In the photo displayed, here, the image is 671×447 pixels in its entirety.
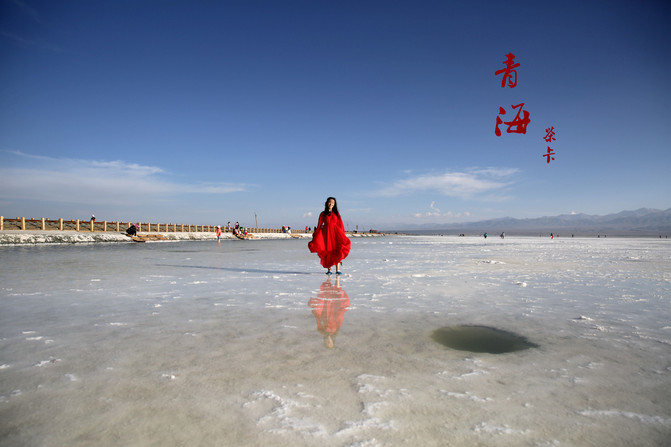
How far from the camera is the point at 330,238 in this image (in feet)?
29.2

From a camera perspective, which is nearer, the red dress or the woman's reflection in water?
the woman's reflection in water

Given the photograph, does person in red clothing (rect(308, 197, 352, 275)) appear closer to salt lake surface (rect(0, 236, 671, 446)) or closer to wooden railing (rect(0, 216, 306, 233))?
salt lake surface (rect(0, 236, 671, 446))

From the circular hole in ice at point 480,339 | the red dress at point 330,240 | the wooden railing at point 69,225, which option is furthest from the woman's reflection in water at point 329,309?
the wooden railing at point 69,225

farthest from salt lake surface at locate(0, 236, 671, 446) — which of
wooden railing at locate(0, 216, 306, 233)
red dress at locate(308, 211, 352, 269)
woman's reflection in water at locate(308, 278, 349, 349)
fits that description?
wooden railing at locate(0, 216, 306, 233)

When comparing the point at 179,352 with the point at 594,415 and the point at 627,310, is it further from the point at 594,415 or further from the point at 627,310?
the point at 627,310

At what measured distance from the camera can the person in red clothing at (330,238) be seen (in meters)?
8.80

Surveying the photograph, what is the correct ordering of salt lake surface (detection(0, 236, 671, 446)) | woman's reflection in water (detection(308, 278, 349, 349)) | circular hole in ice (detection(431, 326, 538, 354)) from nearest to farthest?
salt lake surface (detection(0, 236, 671, 446))
circular hole in ice (detection(431, 326, 538, 354))
woman's reflection in water (detection(308, 278, 349, 349))

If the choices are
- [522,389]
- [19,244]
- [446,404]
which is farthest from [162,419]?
[19,244]

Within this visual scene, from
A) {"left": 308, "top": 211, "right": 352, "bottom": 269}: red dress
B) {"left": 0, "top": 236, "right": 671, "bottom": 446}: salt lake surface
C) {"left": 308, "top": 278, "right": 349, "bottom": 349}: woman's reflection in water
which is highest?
{"left": 308, "top": 211, "right": 352, "bottom": 269}: red dress

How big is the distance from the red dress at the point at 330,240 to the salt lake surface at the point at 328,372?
130 inches

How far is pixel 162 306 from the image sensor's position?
5.07 metres

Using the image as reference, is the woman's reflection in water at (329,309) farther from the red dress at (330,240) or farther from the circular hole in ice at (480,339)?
the red dress at (330,240)

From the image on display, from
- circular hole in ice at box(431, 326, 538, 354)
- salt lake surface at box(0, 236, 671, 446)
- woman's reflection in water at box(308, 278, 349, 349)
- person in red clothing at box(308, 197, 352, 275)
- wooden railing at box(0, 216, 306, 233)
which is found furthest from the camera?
wooden railing at box(0, 216, 306, 233)

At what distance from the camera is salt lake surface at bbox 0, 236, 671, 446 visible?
6.16 ft
